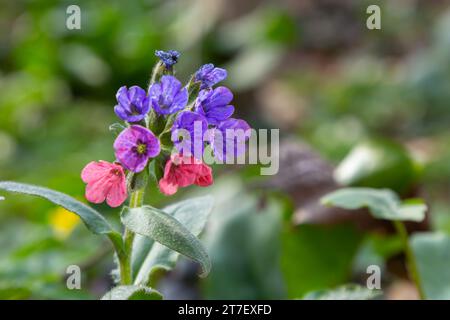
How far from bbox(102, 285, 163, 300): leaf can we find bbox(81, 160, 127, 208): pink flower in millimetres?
125

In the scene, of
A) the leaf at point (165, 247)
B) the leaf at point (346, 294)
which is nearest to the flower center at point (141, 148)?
the leaf at point (165, 247)

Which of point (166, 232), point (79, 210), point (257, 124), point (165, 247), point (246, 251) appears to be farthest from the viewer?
point (257, 124)

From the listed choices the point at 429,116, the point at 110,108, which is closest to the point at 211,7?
the point at 110,108

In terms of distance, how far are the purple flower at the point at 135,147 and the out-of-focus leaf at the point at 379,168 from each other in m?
0.88

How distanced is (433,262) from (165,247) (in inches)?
22.9

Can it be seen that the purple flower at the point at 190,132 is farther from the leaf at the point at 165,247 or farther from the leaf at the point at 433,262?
the leaf at the point at 433,262

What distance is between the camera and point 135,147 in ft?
3.60

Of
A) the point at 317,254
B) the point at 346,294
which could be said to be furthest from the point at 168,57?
the point at 317,254

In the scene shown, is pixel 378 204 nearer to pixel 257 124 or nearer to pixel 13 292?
pixel 13 292

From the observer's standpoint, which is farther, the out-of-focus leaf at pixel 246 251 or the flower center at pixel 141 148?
the out-of-focus leaf at pixel 246 251

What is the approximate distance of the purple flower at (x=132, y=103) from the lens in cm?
110

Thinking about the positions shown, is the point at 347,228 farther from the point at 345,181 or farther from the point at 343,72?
the point at 343,72

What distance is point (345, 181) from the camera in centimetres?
190

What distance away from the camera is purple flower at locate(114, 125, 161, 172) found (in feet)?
3.56
